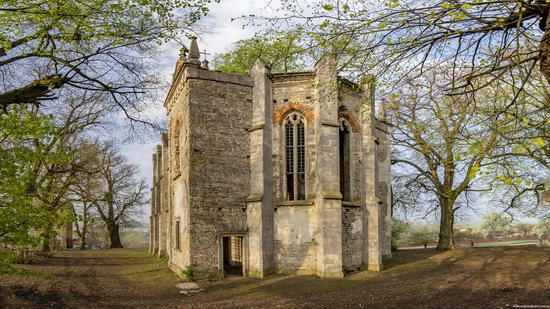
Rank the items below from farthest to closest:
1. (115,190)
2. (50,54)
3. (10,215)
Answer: (115,190) → (50,54) → (10,215)

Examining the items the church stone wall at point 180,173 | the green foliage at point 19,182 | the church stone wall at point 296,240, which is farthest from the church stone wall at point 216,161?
the green foliage at point 19,182

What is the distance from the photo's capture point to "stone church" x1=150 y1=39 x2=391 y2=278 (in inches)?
656

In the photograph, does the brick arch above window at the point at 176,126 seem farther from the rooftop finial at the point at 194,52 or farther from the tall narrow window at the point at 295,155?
the tall narrow window at the point at 295,155

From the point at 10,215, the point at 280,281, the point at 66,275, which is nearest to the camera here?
the point at 10,215

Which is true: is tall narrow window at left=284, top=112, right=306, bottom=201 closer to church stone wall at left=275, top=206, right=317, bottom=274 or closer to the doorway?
church stone wall at left=275, top=206, right=317, bottom=274

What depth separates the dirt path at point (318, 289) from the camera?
11.7 meters

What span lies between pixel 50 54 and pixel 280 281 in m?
10.7

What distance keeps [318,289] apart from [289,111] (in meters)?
7.54

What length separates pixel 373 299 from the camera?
12.1 meters

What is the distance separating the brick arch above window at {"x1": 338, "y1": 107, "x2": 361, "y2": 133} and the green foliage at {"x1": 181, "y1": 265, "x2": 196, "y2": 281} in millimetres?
8970

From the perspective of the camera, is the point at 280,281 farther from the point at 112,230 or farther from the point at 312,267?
the point at 112,230

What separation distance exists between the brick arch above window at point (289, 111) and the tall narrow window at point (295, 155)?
196 mm

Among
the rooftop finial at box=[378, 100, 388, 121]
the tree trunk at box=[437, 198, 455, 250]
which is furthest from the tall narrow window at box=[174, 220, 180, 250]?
the tree trunk at box=[437, 198, 455, 250]

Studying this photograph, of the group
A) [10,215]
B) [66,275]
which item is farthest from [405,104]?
[10,215]
